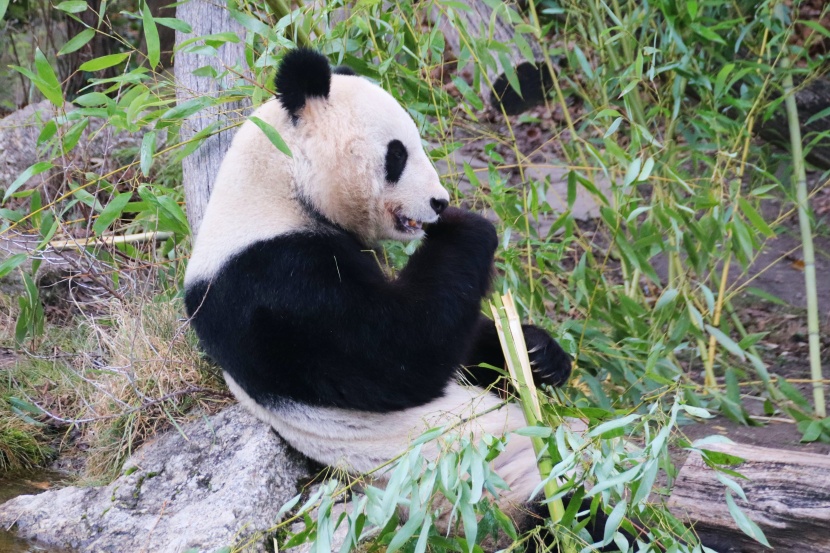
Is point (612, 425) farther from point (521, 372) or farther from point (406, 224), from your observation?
point (406, 224)

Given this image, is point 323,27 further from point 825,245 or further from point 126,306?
point 825,245

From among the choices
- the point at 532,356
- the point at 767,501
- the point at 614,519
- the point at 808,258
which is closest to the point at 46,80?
the point at 532,356

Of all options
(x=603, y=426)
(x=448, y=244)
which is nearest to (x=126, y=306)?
(x=448, y=244)

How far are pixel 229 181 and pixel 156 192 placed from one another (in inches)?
22.1

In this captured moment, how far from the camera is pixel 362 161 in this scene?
292 centimetres

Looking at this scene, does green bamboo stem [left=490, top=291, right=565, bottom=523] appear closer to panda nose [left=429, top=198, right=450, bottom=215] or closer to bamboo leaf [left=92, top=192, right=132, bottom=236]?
panda nose [left=429, top=198, right=450, bottom=215]

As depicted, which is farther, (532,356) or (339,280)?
(532,356)

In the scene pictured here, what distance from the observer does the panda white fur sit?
270 cm

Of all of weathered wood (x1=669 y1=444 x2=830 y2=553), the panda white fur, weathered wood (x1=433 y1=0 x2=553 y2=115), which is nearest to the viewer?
weathered wood (x1=669 y1=444 x2=830 y2=553)

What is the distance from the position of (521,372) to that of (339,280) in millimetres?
650

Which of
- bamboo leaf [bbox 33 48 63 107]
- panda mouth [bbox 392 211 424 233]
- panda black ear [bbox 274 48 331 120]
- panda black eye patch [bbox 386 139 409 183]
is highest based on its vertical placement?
bamboo leaf [bbox 33 48 63 107]

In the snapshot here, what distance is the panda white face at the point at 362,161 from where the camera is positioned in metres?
2.90

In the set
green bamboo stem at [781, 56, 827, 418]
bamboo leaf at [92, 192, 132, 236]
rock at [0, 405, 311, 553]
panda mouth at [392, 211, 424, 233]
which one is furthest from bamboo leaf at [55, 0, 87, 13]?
→ green bamboo stem at [781, 56, 827, 418]

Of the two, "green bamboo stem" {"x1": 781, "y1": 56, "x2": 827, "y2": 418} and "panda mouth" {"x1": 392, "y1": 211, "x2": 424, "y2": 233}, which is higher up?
"panda mouth" {"x1": 392, "y1": 211, "x2": 424, "y2": 233}
